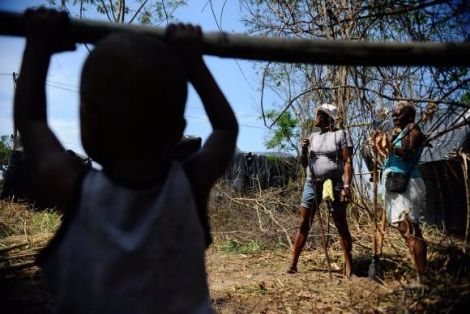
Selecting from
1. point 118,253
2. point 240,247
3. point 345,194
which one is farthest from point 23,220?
point 118,253

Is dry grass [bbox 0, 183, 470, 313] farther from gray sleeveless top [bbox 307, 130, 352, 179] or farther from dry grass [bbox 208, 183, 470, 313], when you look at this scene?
gray sleeveless top [bbox 307, 130, 352, 179]

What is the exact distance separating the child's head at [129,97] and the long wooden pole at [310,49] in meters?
0.23

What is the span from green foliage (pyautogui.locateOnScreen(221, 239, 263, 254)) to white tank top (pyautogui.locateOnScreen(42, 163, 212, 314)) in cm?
552

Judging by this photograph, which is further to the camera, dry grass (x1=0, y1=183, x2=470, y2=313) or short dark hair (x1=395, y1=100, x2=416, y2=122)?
short dark hair (x1=395, y1=100, x2=416, y2=122)

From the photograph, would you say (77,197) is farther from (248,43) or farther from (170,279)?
(248,43)

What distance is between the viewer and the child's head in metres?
0.90

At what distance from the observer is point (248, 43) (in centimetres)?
117

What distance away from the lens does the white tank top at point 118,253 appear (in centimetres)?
93

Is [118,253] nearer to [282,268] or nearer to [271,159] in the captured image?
[282,268]

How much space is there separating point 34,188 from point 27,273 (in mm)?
6847

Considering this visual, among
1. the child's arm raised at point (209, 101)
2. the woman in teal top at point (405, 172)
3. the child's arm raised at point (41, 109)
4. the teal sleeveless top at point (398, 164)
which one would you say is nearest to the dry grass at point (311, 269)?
the woman in teal top at point (405, 172)

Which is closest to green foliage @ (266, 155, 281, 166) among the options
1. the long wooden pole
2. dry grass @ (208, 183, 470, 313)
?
dry grass @ (208, 183, 470, 313)

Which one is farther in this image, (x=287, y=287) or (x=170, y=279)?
(x=287, y=287)

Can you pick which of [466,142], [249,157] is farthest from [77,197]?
[249,157]
